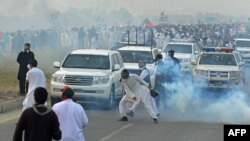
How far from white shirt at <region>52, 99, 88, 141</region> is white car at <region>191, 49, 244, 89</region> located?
14540 mm

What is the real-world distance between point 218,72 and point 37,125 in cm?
1624

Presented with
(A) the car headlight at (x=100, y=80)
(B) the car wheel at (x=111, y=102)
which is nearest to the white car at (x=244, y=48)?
(B) the car wheel at (x=111, y=102)

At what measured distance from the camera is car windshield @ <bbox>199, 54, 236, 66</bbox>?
81.9 ft

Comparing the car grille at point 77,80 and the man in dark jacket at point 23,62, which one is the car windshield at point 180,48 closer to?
the man in dark jacket at point 23,62

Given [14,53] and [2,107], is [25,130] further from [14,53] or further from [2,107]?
[14,53]

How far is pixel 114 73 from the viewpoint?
66.5ft

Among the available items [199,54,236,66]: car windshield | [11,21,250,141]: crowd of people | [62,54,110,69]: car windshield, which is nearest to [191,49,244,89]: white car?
[199,54,236,66]: car windshield

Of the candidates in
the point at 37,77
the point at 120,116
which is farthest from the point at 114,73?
the point at 37,77

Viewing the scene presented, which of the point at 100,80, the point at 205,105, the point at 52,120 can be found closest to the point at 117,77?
the point at 100,80

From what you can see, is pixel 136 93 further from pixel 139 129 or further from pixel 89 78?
pixel 89 78

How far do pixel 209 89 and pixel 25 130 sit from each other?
15641mm

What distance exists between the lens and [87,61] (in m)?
20.5

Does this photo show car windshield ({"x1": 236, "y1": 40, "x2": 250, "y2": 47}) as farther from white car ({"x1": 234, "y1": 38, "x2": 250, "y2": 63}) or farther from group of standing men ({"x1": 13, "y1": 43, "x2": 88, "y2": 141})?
group of standing men ({"x1": 13, "y1": 43, "x2": 88, "y2": 141})

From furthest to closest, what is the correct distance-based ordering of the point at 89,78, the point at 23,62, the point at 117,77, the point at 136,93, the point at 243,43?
1. the point at 243,43
2. the point at 23,62
3. the point at 117,77
4. the point at 89,78
5. the point at 136,93
